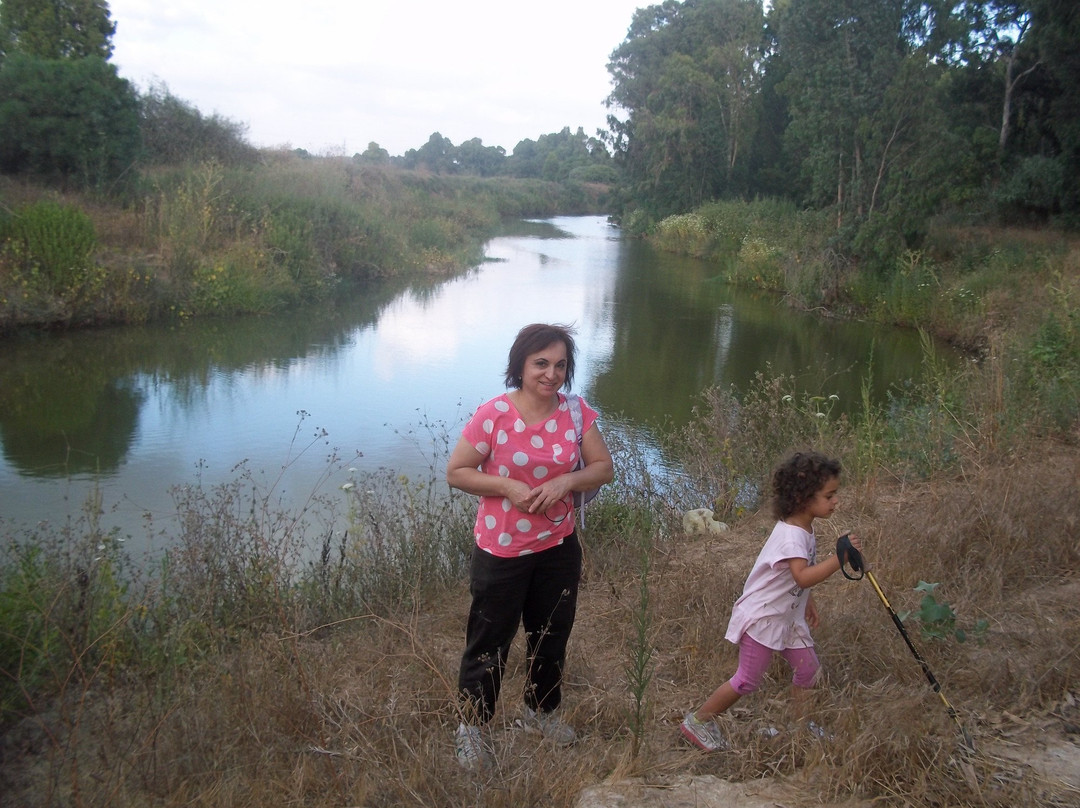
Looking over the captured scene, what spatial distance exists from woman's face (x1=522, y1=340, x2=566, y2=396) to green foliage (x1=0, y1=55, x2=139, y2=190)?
49.5 feet

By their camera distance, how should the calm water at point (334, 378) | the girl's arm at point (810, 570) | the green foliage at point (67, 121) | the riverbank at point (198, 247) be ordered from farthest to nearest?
the green foliage at point (67, 121)
the riverbank at point (198, 247)
the calm water at point (334, 378)
the girl's arm at point (810, 570)

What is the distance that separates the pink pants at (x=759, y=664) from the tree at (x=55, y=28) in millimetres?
18288

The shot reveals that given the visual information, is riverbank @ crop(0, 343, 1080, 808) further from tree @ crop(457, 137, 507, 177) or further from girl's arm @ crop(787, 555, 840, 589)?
tree @ crop(457, 137, 507, 177)

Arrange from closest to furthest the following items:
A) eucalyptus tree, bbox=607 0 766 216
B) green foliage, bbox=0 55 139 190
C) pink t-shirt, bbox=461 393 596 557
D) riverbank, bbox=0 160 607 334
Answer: pink t-shirt, bbox=461 393 596 557 < riverbank, bbox=0 160 607 334 < green foliage, bbox=0 55 139 190 < eucalyptus tree, bbox=607 0 766 216

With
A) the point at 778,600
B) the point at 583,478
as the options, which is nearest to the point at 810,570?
the point at 778,600

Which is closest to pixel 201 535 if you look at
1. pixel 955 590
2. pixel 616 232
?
pixel 955 590

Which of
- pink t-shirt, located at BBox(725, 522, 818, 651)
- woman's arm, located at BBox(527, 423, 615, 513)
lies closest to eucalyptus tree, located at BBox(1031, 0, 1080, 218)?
pink t-shirt, located at BBox(725, 522, 818, 651)

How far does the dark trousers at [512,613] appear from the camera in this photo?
3.00 meters

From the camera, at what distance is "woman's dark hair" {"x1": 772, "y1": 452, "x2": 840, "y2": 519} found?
10.0 ft

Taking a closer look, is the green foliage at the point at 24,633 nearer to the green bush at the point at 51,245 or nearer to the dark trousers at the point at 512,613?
the dark trousers at the point at 512,613

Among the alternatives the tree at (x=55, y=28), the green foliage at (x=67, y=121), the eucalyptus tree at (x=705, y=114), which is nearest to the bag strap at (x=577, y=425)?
the green foliage at (x=67, y=121)

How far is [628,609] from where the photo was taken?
4.31m

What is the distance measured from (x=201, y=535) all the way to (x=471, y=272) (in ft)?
64.3

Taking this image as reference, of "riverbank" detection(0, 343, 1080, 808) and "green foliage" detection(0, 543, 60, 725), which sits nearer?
"riverbank" detection(0, 343, 1080, 808)
